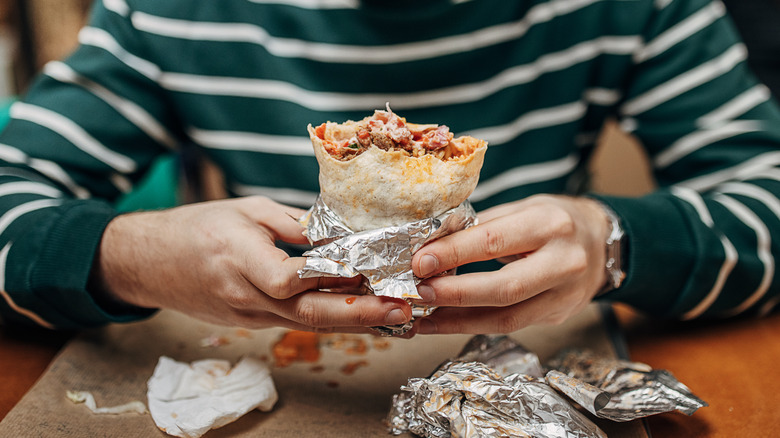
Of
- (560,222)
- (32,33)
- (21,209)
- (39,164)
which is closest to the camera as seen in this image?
(560,222)

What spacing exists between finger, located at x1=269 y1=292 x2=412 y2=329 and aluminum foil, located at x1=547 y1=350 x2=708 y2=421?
31cm

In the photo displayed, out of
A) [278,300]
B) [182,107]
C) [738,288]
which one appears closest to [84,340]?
[278,300]

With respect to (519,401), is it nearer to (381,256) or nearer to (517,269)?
(517,269)

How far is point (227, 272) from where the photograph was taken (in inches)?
38.3

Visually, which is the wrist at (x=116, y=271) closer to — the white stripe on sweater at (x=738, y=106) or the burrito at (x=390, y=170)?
the burrito at (x=390, y=170)

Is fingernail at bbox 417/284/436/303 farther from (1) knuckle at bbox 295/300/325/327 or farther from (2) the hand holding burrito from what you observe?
(1) knuckle at bbox 295/300/325/327

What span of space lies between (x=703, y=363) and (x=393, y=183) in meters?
0.81

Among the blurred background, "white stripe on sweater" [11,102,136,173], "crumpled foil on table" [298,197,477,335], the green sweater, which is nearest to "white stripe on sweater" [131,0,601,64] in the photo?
the green sweater

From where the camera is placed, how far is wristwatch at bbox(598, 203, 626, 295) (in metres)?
1.18

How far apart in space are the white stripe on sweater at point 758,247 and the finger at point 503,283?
2.07 ft

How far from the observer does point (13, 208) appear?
4.15 feet

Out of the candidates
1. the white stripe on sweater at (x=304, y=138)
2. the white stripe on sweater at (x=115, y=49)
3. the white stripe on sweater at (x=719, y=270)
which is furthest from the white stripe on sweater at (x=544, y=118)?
the white stripe on sweater at (x=115, y=49)

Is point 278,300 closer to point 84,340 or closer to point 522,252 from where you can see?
point 522,252

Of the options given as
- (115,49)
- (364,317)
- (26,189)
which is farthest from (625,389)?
(115,49)
